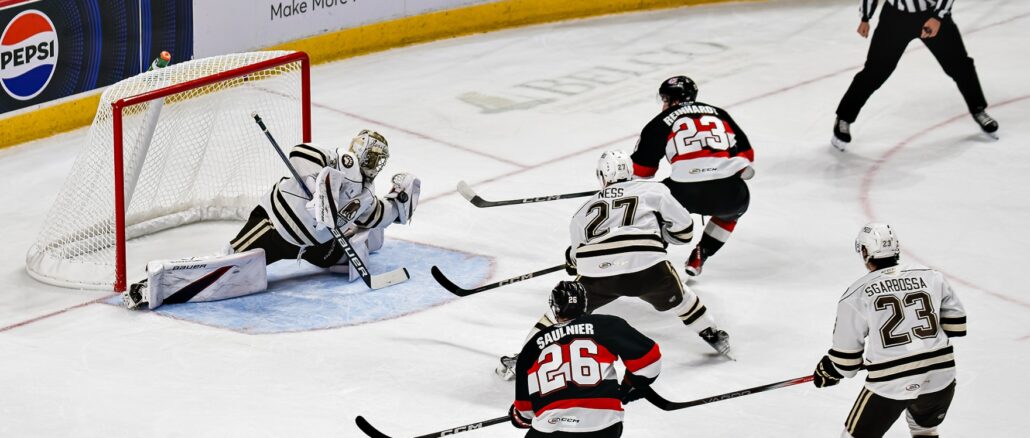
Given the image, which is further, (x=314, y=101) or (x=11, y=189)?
(x=314, y=101)

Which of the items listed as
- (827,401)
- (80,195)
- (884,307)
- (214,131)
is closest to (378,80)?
(214,131)

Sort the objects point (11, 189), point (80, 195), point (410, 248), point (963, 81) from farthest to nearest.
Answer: point (963, 81)
point (11, 189)
point (410, 248)
point (80, 195)

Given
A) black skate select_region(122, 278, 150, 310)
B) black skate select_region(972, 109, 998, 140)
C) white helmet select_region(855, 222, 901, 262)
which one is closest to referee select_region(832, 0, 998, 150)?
black skate select_region(972, 109, 998, 140)

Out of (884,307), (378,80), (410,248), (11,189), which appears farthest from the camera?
(378,80)

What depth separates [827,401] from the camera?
525cm

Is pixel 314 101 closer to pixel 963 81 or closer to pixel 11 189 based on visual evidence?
pixel 11 189

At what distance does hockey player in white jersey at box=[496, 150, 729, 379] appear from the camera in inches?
209

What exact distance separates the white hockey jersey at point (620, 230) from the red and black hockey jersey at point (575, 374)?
3.61ft

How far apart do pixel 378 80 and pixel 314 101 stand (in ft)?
1.72

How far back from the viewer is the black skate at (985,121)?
806 cm

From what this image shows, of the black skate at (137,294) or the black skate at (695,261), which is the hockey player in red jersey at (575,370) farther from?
the black skate at (137,294)

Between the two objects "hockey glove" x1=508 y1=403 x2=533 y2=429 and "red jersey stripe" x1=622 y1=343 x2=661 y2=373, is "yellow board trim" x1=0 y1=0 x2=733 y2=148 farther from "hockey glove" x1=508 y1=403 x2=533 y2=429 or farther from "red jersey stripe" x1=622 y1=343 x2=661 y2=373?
"red jersey stripe" x1=622 y1=343 x2=661 y2=373

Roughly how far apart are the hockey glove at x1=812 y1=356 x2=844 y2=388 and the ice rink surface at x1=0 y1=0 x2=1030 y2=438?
55 cm

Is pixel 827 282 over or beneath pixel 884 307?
beneath
